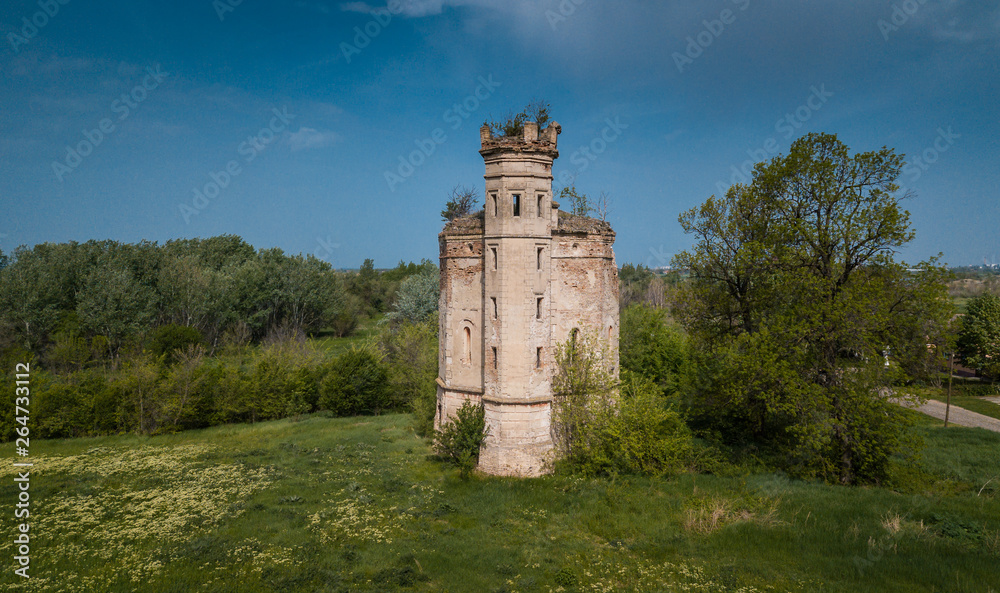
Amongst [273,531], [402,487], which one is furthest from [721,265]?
[273,531]

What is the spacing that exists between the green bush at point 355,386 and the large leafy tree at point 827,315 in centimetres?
2053

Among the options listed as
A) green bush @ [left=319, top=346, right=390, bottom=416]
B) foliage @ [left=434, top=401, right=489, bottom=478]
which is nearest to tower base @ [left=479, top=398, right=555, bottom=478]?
foliage @ [left=434, top=401, right=489, bottom=478]

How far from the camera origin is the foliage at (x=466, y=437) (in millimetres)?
17688

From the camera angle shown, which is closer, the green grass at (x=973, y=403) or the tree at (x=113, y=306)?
the green grass at (x=973, y=403)

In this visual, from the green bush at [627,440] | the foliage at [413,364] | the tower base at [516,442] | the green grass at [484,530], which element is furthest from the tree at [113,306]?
the green bush at [627,440]

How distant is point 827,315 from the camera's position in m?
17.0

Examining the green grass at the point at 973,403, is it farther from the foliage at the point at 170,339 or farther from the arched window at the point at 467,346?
the foliage at the point at 170,339

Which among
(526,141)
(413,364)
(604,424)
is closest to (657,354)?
(413,364)

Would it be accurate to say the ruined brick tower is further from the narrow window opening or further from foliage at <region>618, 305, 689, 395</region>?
foliage at <region>618, 305, 689, 395</region>

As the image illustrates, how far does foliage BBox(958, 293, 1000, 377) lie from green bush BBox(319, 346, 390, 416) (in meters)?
43.0

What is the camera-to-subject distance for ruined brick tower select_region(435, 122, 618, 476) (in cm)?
1798

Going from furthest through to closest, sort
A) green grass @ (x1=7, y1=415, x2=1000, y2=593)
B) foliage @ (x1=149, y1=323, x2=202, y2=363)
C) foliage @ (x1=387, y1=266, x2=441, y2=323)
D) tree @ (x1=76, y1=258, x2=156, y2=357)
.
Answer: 1. foliage @ (x1=387, y1=266, x2=441, y2=323)
2. tree @ (x1=76, y1=258, x2=156, y2=357)
3. foliage @ (x1=149, y1=323, x2=202, y2=363)
4. green grass @ (x1=7, y1=415, x2=1000, y2=593)


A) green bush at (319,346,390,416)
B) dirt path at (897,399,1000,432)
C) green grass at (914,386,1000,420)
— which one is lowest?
dirt path at (897,399,1000,432)

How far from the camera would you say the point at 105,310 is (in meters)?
42.4
